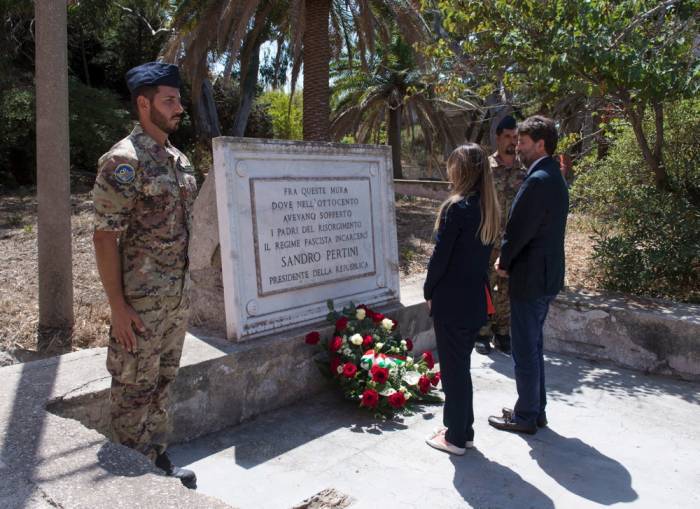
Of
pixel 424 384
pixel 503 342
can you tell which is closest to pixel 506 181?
pixel 503 342

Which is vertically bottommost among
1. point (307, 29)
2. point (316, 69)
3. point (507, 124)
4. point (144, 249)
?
point (144, 249)

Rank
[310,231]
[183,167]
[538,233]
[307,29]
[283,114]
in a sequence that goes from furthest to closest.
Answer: [283,114] → [307,29] → [310,231] → [538,233] → [183,167]

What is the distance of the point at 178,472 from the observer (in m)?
2.73

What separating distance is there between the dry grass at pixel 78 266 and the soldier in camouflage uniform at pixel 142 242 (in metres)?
2.25

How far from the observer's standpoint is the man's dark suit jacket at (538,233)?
3.30 meters

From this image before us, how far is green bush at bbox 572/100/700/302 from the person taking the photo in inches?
211

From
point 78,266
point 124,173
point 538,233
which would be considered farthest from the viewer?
point 78,266

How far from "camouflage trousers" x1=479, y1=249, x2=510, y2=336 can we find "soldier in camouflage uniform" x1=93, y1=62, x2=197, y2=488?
2990 mm

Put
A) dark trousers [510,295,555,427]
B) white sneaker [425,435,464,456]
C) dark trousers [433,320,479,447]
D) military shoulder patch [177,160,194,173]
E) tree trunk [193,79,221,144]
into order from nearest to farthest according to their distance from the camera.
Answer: military shoulder patch [177,160,194,173]
dark trousers [433,320,479,447]
white sneaker [425,435,464,456]
dark trousers [510,295,555,427]
tree trunk [193,79,221,144]

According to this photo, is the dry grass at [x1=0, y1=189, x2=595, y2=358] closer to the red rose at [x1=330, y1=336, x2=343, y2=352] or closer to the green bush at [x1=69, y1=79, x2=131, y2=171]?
the red rose at [x1=330, y1=336, x2=343, y2=352]

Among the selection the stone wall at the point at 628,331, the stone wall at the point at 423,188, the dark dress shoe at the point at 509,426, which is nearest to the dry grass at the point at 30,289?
the dark dress shoe at the point at 509,426

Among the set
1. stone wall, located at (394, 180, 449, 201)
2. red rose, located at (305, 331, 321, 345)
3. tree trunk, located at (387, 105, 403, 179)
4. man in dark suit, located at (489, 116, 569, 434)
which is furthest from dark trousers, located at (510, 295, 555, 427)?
tree trunk, located at (387, 105, 403, 179)

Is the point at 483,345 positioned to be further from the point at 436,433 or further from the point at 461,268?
the point at 461,268

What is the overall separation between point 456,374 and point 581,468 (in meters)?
0.77
